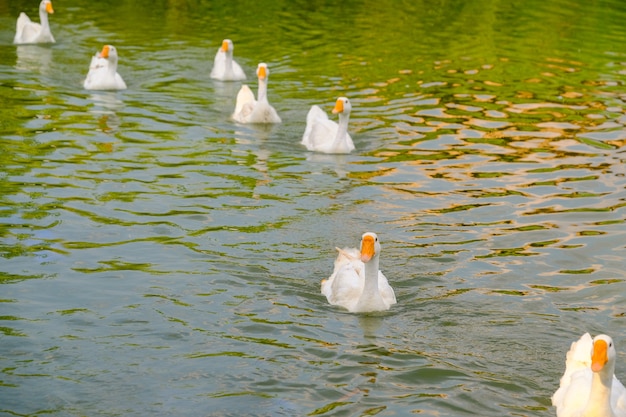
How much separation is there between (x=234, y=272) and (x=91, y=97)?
34.3ft

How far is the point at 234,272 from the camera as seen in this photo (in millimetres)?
13055

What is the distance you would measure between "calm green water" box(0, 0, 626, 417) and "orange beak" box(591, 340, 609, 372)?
3.33ft

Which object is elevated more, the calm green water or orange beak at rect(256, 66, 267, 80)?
orange beak at rect(256, 66, 267, 80)

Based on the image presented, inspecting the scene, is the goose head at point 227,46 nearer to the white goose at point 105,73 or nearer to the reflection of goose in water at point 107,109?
the white goose at point 105,73

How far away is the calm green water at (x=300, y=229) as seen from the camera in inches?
412

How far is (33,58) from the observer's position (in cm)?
2586

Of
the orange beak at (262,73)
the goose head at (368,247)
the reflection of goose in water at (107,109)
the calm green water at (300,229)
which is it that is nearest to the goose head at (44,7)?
the calm green water at (300,229)

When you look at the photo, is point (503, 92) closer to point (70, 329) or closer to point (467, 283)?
point (467, 283)

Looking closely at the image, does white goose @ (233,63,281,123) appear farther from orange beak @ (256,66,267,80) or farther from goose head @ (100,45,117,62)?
goose head @ (100,45,117,62)

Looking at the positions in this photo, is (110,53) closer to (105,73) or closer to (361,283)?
(105,73)

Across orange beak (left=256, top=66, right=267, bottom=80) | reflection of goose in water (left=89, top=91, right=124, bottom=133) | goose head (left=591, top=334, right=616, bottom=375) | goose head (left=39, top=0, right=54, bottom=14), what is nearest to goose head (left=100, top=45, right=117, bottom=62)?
reflection of goose in water (left=89, top=91, right=124, bottom=133)

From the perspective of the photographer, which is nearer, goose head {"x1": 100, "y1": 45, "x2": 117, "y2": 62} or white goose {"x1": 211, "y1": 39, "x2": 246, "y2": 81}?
goose head {"x1": 100, "y1": 45, "x2": 117, "y2": 62}

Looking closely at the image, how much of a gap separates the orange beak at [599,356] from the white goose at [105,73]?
15.4 meters

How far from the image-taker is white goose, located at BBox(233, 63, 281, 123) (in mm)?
20391
